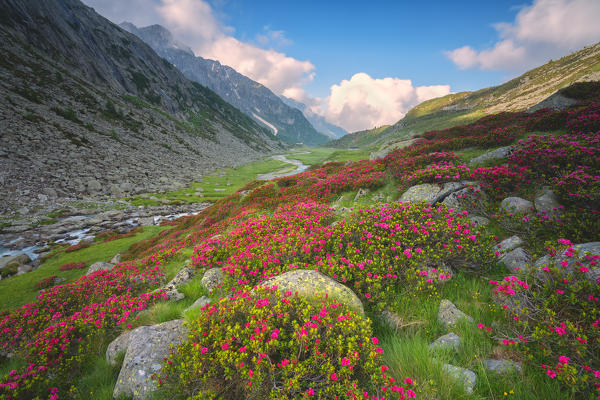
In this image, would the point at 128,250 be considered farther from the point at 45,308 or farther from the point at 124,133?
the point at 124,133

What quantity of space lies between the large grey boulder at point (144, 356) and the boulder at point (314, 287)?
7.43ft

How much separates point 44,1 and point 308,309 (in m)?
141

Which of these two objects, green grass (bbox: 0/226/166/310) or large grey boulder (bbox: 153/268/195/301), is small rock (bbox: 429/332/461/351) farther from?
green grass (bbox: 0/226/166/310)

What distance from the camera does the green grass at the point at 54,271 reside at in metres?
11.3

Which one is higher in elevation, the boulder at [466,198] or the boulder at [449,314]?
the boulder at [466,198]

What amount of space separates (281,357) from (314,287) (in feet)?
4.94

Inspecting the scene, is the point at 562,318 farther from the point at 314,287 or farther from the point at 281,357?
the point at 281,357

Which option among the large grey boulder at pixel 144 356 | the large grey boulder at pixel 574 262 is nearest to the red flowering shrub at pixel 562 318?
the large grey boulder at pixel 574 262

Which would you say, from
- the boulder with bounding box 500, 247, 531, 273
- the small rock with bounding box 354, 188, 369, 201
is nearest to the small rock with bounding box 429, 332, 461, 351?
the boulder with bounding box 500, 247, 531, 273

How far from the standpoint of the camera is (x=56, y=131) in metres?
40.4

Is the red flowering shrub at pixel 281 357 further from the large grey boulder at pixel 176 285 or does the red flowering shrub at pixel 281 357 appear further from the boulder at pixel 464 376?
the large grey boulder at pixel 176 285

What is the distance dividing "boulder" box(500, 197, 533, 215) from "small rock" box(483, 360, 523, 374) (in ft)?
16.6

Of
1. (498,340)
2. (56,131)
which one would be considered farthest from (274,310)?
(56,131)

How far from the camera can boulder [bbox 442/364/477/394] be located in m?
2.94
